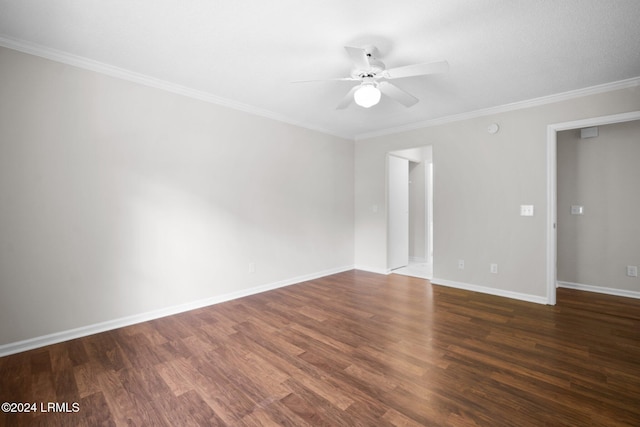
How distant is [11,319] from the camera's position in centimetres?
224

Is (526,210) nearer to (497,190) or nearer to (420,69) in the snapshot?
(497,190)

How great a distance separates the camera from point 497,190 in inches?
148

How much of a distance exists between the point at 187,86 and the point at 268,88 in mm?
886

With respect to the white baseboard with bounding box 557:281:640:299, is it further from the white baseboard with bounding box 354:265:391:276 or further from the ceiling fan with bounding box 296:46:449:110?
the ceiling fan with bounding box 296:46:449:110

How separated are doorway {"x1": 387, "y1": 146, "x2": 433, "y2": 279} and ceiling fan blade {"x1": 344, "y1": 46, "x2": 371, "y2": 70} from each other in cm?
286

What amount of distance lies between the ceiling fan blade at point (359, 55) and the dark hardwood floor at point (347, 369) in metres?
2.25

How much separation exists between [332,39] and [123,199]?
2421 mm

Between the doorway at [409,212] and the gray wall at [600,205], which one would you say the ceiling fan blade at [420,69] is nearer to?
the doorway at [409,212]

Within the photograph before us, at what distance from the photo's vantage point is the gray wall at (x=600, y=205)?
3.59 m

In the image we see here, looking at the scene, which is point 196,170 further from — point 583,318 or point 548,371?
point 583,318

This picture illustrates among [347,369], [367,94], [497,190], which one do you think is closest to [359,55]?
[367,94]

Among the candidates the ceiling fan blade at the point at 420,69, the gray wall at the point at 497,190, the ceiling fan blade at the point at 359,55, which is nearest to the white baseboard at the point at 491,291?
the gray wall at the point at 497,190

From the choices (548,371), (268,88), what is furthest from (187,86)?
(548,371)

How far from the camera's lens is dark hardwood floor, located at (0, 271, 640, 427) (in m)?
1.61
